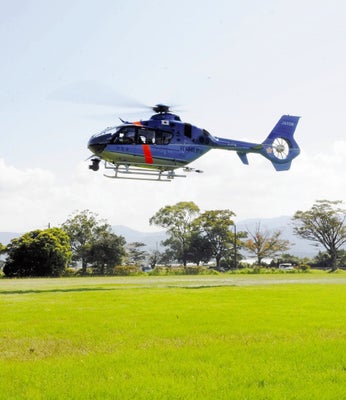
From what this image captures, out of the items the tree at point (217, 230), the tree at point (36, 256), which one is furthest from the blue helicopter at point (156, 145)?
the tree at point (217, 230)

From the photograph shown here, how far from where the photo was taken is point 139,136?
24938mm

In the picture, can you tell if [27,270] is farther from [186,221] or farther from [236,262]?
[236,262]

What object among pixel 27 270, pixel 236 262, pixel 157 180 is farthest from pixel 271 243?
Result: pixel 157 180

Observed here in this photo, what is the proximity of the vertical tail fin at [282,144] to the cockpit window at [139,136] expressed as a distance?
920cm

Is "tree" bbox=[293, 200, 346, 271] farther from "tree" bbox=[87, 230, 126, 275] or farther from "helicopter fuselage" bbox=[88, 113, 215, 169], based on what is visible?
"helicopter fuselage" bbox=[88, 113, 215, 169]

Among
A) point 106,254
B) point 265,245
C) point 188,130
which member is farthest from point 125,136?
point 265,245

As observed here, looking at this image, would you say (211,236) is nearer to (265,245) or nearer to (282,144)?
(265,245)

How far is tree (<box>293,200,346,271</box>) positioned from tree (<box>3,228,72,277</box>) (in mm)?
43787

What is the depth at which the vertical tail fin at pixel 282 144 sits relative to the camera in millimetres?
32312

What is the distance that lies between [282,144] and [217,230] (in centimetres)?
4564

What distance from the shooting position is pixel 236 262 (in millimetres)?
76688

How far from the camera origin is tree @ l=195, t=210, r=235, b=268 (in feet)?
250

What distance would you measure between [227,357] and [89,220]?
220 feet

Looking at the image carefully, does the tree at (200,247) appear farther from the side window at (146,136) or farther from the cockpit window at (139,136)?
the side window at (146,136)
